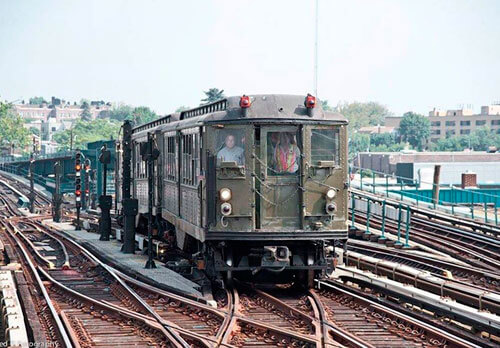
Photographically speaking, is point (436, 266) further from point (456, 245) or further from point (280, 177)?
point (280, 177)

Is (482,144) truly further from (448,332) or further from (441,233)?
(448,332)

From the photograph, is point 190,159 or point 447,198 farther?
point 447,198

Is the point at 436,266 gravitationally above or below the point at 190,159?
below

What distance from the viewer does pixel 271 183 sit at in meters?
16.3

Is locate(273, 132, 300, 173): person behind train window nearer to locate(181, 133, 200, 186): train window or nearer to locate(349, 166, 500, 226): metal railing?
locate(181, 133, 200, 186): train window

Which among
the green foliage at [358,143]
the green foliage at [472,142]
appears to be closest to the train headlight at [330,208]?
the green foliage at [472,142]

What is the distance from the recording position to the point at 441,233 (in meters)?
28.7

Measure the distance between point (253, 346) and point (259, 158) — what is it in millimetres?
4576

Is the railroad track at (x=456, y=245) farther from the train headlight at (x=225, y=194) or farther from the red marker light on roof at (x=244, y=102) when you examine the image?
the red marker light on roof at (x=244, y=102)

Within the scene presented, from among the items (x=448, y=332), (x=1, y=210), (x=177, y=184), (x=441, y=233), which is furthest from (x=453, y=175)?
(x=448, y=332)

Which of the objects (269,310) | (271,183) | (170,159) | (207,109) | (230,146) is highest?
(207,109)

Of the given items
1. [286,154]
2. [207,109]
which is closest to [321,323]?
[286,154]

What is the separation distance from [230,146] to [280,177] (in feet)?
3.36

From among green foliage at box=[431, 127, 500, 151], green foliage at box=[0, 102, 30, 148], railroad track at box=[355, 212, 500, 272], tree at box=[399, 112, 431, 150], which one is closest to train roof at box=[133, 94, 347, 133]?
railroad track at box=[355, 212, 500, 272]
